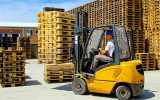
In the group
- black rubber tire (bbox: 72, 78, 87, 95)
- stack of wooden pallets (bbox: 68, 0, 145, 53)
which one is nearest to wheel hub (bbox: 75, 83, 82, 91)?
black rubber tire (bbox: 72, 78, 87, 95)

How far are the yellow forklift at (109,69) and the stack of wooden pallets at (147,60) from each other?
7.12 metres

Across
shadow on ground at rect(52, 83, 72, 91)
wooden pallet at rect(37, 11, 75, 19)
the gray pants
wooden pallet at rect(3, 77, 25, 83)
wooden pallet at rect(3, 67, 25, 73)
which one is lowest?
shadow on ground at rect(52, 83, 72, 91)

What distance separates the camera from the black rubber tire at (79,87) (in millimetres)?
9156

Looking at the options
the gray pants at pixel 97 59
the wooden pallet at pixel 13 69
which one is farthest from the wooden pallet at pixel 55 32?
the gray pants at pixel 97 59

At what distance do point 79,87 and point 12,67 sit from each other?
302 cm

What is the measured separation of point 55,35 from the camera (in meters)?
A: 16.1

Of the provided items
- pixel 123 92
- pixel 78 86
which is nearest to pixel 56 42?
pixel 78 86

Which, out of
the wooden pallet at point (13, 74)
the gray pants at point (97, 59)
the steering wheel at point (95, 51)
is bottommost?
the wooden pallet at point (13, 74)

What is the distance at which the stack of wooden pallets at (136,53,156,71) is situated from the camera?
16.2 m

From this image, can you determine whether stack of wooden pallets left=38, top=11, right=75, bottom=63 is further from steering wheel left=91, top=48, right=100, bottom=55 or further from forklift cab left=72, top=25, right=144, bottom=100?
steering wheel left=91, top=48, right=100, bottom=55

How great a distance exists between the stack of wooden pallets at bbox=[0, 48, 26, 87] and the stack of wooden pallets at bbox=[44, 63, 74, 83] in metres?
1.04

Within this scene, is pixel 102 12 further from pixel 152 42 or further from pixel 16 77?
pixel 16 77

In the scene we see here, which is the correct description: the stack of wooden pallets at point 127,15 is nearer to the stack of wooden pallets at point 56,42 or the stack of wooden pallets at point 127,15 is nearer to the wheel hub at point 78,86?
the stack of wooden pallets at point 56,42

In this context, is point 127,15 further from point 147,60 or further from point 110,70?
point 110,70
